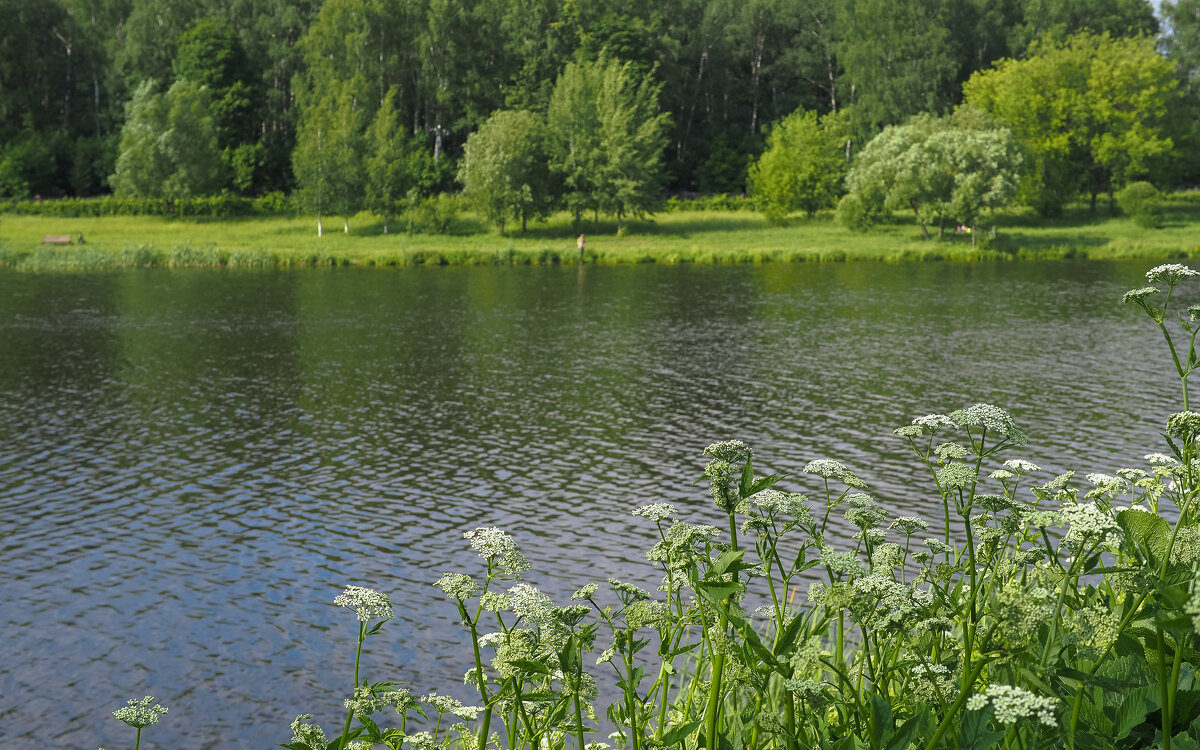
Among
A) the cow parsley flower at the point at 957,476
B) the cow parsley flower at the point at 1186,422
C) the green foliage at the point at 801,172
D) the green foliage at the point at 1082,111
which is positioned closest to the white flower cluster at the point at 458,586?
the cow parsley flower at the point at 957,476

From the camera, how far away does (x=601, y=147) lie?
70.9 m

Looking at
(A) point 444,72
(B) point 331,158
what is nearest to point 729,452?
(B) point 331,158

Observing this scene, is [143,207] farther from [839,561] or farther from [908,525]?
[839,561]

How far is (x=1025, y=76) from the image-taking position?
75.9m

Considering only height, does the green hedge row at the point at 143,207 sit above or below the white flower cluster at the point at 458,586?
above

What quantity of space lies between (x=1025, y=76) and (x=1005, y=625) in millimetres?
81007

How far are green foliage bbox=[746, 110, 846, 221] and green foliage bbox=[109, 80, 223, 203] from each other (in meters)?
39.2

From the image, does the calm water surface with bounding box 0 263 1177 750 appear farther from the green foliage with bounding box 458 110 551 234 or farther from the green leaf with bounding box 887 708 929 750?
the green foliage with bounding box 458 110 551 234

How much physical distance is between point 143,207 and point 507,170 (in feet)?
96.0

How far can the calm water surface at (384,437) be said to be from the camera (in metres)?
12.3

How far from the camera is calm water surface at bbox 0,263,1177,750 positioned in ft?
40.4

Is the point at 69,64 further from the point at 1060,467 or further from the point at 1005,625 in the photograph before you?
the point at 1005,625

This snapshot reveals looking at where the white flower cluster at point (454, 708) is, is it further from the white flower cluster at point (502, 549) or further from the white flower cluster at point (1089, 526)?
the white flower cluster at point (1089, 526)

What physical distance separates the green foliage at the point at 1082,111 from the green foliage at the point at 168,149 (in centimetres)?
5597
